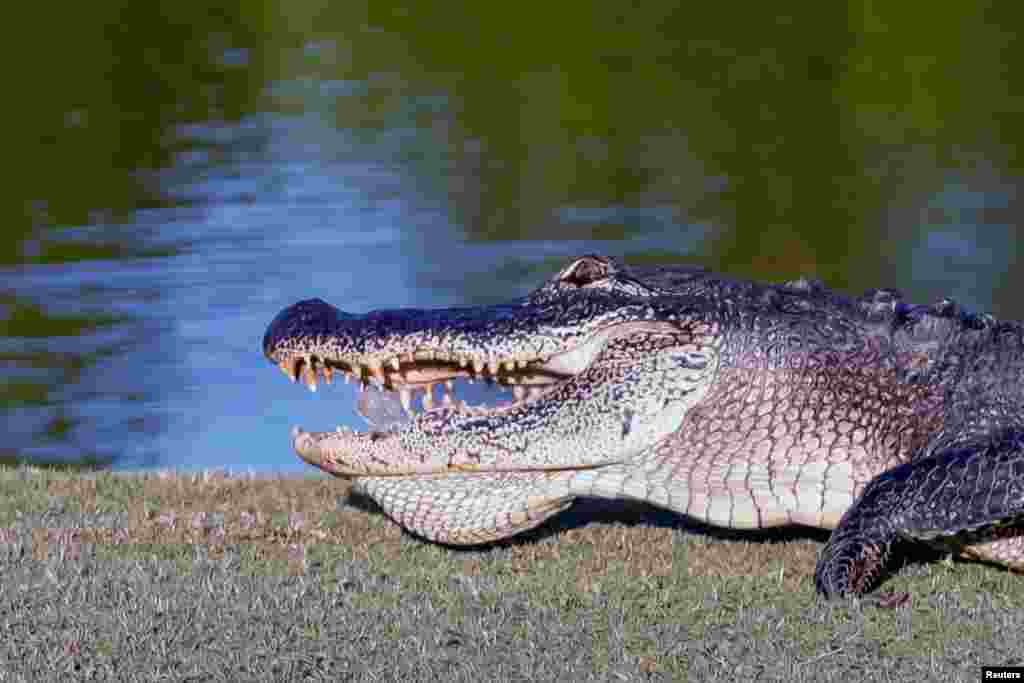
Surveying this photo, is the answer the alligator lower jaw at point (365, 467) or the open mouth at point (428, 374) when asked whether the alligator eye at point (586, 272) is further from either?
the alligator lower jaw at point (365, 467)

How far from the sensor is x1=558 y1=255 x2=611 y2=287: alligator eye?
6121 millimetres

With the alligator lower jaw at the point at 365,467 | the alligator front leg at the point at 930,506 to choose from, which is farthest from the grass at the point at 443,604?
the alligator lower jaw at the point at 365,467

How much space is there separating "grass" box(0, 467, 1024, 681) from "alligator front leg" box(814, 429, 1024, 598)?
14 centimetres

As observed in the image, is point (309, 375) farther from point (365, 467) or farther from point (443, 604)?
point (443, 604)

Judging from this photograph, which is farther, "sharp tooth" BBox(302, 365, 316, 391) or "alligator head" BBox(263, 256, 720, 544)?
"sharp tooth" BBox(302, 365, 316, 391)

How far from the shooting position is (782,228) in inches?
543

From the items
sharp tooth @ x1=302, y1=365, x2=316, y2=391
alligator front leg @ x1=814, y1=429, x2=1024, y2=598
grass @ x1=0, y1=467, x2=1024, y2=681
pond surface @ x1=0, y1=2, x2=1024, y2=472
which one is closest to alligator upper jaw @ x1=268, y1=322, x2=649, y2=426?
sharp tooth @ x1=302, y1=365, x2=316, y2=391

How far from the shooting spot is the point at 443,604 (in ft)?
18.1

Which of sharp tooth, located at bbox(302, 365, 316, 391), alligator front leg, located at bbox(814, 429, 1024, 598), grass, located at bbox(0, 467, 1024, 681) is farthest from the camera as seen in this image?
sharp tooth, located at bbox(302, 365, 316, 391)

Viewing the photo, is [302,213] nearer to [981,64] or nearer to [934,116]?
[934,116]

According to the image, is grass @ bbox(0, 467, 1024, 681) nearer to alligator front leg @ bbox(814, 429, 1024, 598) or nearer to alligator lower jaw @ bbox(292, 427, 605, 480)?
alligator front leg @ bbox(814, 429, 1024, 598)

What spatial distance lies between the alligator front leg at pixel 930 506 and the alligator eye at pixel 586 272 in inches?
42.9

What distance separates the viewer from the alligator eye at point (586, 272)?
6121mm

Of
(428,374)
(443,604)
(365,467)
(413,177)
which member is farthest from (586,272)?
(413,177)
